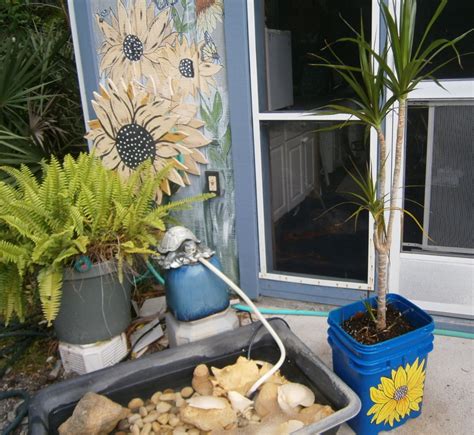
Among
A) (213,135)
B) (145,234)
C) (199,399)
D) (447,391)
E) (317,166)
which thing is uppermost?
(213,135)

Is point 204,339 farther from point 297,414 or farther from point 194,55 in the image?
point 194,55

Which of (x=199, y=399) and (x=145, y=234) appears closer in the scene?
(x=199, y=399)

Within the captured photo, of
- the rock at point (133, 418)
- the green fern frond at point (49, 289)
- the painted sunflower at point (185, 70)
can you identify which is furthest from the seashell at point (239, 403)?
the painted sunflower at point (185, 70)

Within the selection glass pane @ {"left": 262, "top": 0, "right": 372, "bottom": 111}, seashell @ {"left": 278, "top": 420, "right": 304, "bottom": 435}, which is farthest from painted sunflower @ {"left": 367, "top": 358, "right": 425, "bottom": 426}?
glass pane @ {"left": 262, "top": 0, "right": 372, "bottom": 111}

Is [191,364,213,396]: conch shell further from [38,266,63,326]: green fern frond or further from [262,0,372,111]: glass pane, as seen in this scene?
[262,0,372,111]: glass pane

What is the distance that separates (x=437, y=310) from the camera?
2.64 m

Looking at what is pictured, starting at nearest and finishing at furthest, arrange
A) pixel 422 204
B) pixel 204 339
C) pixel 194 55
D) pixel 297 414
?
pixel 297 414 → pixel 204 339 → pixel 422 204 → pixel 194 55

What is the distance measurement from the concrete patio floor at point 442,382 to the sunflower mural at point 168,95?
70cm

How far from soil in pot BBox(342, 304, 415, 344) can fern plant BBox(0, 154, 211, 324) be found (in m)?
0.94

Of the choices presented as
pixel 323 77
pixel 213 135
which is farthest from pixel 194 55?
pixel 323 77

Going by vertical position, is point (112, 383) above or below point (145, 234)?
below

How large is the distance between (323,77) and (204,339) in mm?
1531

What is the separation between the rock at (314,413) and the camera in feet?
5.98

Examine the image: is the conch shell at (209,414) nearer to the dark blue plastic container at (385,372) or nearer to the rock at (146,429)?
the rock at (146,429)
